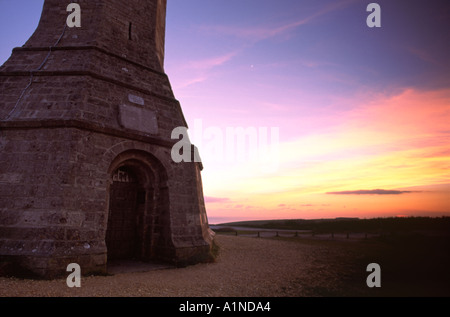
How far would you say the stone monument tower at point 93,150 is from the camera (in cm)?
675

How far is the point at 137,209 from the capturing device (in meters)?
9.53

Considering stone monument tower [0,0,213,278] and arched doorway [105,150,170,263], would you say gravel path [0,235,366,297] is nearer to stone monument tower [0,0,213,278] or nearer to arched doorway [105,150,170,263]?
stone monument tower [0,0,213,278]

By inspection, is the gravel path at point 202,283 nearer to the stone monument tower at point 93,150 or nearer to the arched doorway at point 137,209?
the stone monument tower at point 93,150

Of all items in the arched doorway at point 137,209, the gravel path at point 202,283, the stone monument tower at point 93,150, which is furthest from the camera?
the arched doorway at point 137,209

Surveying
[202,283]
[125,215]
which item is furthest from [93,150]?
[202,283]

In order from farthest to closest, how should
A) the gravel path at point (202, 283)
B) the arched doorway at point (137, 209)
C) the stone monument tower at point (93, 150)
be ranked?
the arched doorway at point (137, 209) < the stone monument tower at point (93, 150) < the gravel path at point (202, 283)

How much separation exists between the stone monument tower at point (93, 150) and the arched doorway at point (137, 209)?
4 centimetres

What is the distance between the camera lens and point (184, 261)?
8391 mm

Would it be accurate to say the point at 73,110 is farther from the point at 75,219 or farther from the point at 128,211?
the point at 128,211

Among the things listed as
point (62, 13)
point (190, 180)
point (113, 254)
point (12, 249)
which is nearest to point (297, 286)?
point (190, 180)

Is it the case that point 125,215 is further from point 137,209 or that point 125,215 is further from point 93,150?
point 93,150

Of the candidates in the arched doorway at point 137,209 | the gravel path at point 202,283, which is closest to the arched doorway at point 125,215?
the arched doorway at point 137,209
